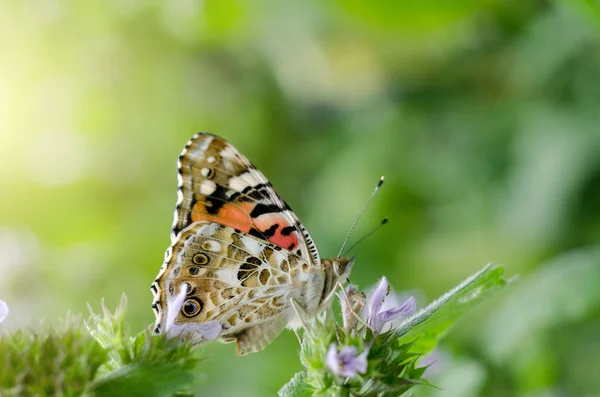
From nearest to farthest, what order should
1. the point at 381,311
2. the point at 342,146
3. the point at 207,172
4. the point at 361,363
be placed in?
the point at 361,363
the point at 381,311
the point at 207,172
the point at 342,146

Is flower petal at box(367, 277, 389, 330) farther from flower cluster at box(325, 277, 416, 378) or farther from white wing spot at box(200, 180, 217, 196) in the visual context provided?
white wing spot at box(200, 180, 217, 196)

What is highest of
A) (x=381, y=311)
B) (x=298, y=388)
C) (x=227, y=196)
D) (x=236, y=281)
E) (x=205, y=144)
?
(x=205, y=144)

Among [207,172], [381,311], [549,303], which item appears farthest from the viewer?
[549,303]

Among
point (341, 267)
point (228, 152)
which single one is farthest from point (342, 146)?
point (341, 267)

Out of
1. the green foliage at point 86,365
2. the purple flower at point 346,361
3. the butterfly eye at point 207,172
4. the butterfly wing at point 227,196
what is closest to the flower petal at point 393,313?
the purple flower at point 346,361

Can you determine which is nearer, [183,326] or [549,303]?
[183,326]

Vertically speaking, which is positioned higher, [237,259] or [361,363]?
[237,259]

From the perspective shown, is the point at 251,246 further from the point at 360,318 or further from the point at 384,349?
the point at 384,349

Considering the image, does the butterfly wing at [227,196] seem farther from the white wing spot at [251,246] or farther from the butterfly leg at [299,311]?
the butterfly leg at [299,311]
